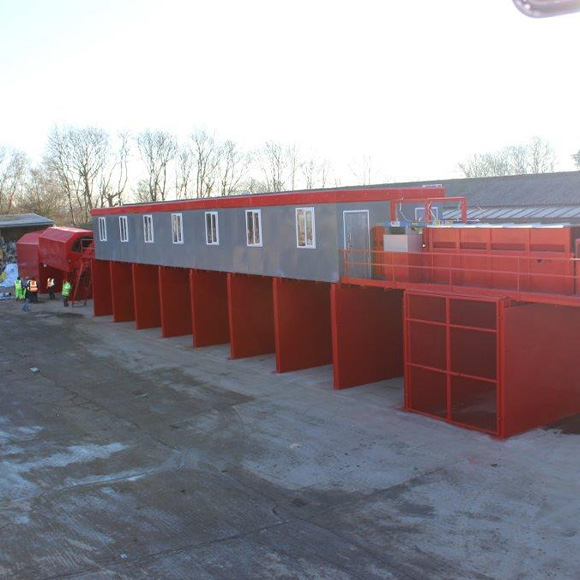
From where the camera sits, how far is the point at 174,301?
1137 inches

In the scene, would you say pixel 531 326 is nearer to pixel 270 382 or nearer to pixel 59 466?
pixel 270 382

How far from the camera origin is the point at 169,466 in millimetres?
13750

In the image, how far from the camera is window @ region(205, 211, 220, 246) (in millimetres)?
24203

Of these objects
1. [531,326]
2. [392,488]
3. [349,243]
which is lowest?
[392,488]

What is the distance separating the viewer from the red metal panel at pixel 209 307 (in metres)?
26.2

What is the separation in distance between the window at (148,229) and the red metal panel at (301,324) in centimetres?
974

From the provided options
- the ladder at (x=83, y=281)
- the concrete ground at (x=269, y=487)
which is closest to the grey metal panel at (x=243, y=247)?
the concrete ground at (x=269, y=487)

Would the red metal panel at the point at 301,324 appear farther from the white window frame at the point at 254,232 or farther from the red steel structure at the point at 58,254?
the red steel structure at the point at 58,254

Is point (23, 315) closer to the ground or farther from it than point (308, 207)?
closer to the ground

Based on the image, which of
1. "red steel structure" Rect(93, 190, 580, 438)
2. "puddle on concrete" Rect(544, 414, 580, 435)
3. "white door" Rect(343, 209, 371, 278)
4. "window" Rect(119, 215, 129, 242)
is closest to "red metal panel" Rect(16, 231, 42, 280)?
"window" Rect(119, 215, 129, 242)

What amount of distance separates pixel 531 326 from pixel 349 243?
18.4 ft

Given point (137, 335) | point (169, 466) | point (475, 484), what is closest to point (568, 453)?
point (475, 484)

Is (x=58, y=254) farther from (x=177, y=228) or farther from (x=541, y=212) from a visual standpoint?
(x=541, y=212)

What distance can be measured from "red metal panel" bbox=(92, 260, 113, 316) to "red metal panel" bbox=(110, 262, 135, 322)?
1.75 m
